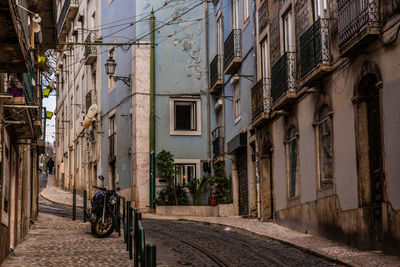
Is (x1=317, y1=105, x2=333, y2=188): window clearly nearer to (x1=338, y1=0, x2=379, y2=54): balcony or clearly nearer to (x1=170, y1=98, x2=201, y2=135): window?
(x1=338, y1=0, x2=379, y2=54): balcony

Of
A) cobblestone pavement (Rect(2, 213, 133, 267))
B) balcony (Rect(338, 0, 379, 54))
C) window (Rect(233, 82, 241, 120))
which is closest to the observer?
balcony (Rect(338, 0, 379, 54))

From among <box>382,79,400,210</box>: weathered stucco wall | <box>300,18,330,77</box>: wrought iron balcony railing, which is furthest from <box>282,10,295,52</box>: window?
<box>382,79,400,210</box>: weathered stucco wall

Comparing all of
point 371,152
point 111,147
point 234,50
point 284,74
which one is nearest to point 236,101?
point 234,50

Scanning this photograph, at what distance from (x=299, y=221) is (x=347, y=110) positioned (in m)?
3.94

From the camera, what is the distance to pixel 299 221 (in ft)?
60.7

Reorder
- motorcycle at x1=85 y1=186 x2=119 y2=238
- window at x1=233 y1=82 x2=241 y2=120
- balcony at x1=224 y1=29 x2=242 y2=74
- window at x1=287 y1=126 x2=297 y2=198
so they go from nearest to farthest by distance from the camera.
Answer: motorcycle at x1=85 y1=186 x2=119 y2=238 → window at x1=287 y1=126 x2=297 y2=198 → balcony at x1=224 y1=29 x2=242 y2=74 → window at x1=233 y1=82 x2=241 y2=120

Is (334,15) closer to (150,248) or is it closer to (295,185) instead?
(295,185)

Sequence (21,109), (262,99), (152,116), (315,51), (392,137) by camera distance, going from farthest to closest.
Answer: (152,116)
(262,99)
(315,51)
(21,109)
(392,137)

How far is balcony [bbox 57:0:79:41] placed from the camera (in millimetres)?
41906

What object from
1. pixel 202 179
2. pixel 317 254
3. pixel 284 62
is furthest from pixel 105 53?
pixel 317 254

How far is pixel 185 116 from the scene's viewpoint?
102 ft

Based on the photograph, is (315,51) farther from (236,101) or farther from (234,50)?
(236,101)

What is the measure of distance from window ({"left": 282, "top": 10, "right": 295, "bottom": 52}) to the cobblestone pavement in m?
6.53

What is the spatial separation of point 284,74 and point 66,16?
2629 cm
